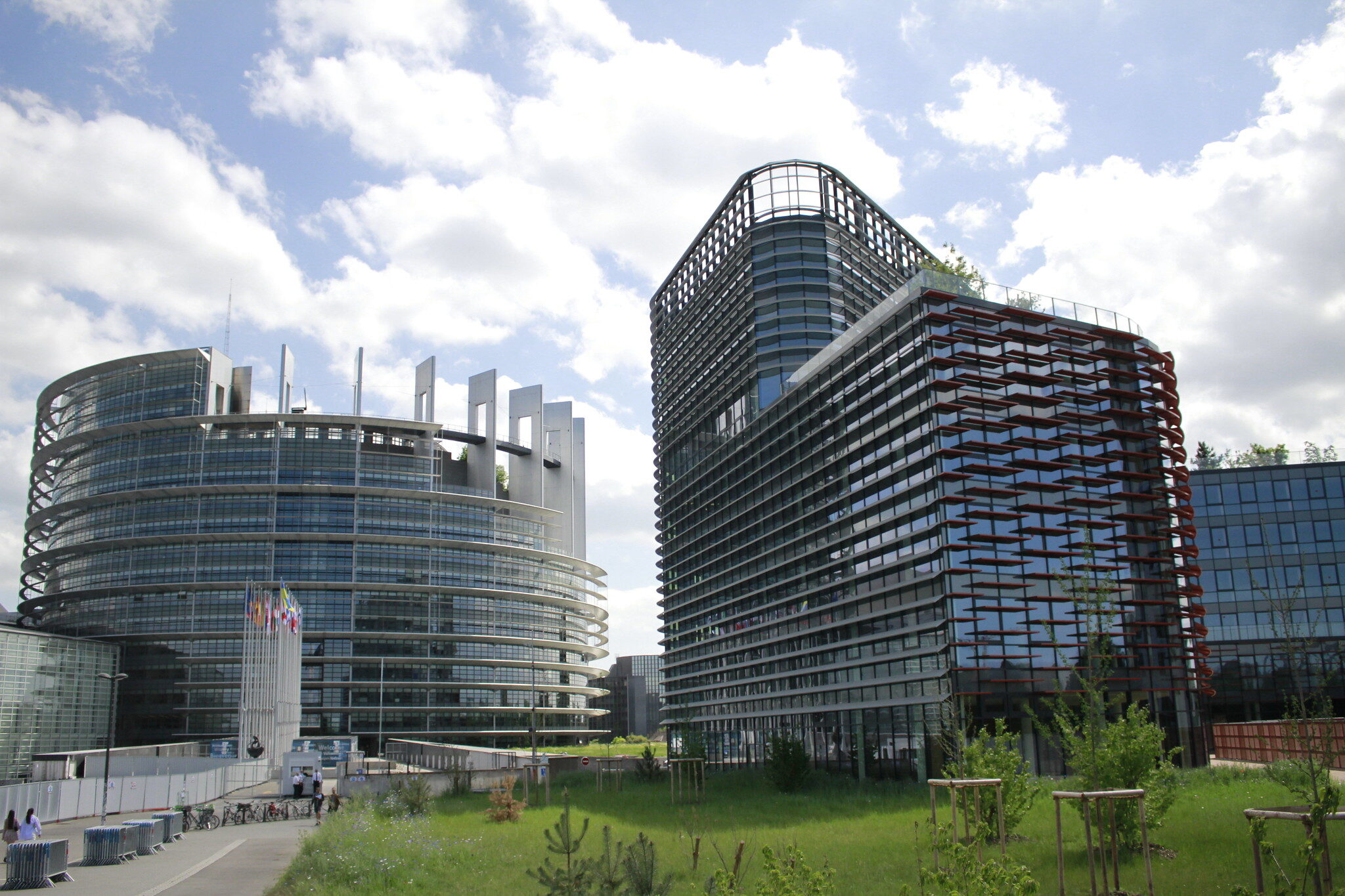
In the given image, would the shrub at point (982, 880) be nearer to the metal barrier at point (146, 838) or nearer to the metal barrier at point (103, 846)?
the metal barrier at point (103, 846)

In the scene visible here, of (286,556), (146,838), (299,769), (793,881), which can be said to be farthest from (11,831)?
(286,556)

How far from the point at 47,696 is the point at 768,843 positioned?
314 ft

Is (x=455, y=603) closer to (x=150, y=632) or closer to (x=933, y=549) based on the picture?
(x=150, y=632)

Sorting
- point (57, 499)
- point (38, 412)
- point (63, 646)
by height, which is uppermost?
point (38, 412)

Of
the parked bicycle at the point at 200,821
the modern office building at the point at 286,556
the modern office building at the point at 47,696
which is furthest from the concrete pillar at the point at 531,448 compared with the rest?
the parked bicycle at the point at 200,821

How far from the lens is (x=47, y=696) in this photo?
101m

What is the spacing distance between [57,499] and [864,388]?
11043 cm

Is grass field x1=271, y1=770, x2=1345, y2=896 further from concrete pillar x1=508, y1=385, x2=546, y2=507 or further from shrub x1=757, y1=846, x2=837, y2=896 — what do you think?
concrete pillar x1=508, y1=385, x2=546, y2=507

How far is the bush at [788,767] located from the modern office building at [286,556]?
216 feet

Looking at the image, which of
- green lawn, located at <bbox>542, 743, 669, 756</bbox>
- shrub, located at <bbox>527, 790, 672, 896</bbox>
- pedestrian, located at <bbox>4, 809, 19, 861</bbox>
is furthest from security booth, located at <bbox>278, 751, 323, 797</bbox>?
green lawn, located at <bbox>542, 743, 669, 756</bbox>

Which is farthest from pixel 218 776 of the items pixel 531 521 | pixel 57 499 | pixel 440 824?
pixel 57 499

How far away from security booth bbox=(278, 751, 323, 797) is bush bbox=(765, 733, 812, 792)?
25.0m

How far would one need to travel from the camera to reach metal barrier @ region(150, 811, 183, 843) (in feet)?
124

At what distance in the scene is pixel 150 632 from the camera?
115938 millimetres
